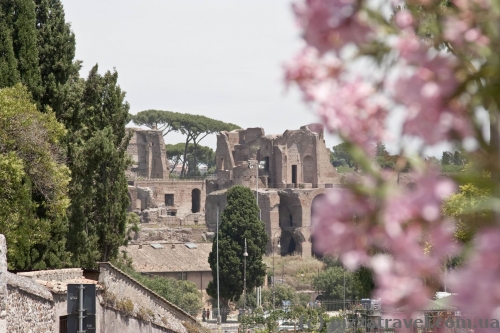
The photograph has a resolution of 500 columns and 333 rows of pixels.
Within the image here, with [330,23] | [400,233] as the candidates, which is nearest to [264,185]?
[330,23]

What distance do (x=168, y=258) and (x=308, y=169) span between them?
23465mm

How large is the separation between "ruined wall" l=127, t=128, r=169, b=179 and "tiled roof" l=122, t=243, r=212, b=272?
1017 inches

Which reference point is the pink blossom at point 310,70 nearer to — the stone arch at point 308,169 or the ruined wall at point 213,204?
the ruined wall at point 213,204

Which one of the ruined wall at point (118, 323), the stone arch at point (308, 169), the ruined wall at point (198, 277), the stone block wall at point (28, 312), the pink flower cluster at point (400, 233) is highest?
the stone arch at point (308, 169)

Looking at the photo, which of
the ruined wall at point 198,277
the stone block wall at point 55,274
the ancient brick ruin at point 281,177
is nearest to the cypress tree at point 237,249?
the ruined wall at point 198,277

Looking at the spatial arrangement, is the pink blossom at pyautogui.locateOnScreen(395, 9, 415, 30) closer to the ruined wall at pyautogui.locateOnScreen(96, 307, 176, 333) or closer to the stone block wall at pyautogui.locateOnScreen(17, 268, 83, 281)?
the stone block wall at pyautogui.locateOnScreen(17, 268, 83, 281)

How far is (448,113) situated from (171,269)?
5977cm

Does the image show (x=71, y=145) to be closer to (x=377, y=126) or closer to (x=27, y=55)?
(x=27, y=55)

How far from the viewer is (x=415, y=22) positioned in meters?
2.63

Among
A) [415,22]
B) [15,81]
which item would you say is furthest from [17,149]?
[415,22]

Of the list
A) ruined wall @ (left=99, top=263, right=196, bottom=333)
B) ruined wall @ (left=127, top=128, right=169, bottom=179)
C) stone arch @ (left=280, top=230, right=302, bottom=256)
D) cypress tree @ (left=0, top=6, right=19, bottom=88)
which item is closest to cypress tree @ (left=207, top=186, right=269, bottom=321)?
stone arch @ (left=280, top=230, right=302, bottom=256)

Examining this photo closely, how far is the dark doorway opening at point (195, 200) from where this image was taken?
8988 cm

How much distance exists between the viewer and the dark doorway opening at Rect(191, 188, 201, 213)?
89.9 meters

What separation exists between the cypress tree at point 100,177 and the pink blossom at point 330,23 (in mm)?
20931
